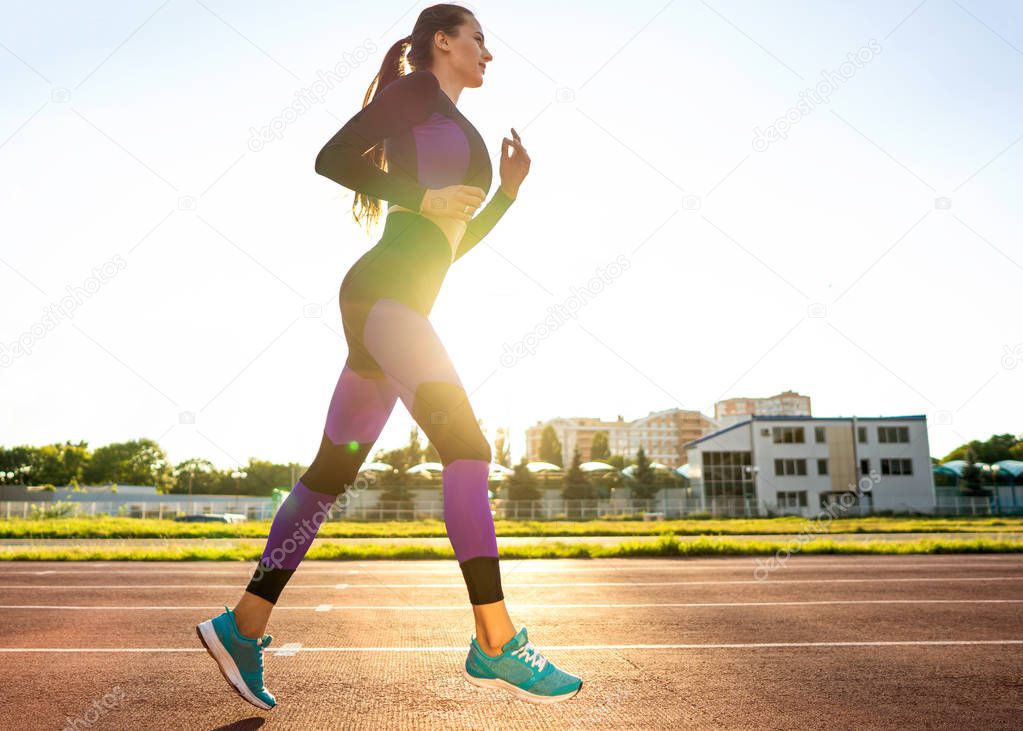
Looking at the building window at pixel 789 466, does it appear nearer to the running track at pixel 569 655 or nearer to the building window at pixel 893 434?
the building window at pixel 893 434

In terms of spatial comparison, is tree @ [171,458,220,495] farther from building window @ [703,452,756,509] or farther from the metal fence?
building window @ [703,452,756,509]

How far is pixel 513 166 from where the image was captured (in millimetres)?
2438

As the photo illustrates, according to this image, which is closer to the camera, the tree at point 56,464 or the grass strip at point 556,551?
the grass strip at point 556,551

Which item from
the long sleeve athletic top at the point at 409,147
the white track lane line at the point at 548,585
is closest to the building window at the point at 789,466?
the white track lane line at the point at 548,585

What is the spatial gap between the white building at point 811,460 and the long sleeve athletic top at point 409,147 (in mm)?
54126

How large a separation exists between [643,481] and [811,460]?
13.2 meters

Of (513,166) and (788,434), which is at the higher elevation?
(788,434)

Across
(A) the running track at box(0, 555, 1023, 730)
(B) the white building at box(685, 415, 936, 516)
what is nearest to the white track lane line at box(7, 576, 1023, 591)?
(A) the running track at box(0, 555, 1023, 730)

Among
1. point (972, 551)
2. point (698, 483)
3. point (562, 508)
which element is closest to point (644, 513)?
point (562, 508)

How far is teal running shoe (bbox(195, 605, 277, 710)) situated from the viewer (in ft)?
6.57

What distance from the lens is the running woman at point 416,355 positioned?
177 centimetres

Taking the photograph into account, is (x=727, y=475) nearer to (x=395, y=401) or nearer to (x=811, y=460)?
(x=811, y=460)

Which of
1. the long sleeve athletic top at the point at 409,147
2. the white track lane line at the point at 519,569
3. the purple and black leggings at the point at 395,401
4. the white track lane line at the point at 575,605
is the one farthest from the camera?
the white track lane line at the point at 519,569

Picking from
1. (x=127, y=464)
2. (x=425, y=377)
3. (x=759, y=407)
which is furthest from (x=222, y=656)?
(x=759, y=407)
